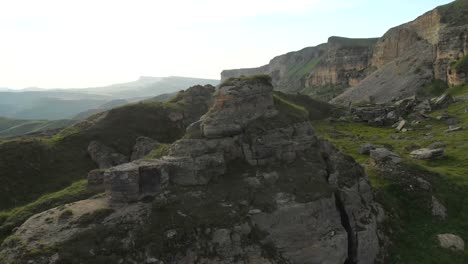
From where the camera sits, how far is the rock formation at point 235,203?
67.2 ft

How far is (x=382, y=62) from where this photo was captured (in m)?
143

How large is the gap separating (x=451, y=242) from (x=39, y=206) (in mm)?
29574

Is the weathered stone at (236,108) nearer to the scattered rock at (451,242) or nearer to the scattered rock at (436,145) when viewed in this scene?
the scattered rock at (451,242)

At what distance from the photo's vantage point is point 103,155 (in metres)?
45.0

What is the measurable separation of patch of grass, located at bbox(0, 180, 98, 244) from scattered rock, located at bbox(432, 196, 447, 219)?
27167 mm

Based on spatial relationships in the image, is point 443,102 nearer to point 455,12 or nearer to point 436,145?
point 436,145

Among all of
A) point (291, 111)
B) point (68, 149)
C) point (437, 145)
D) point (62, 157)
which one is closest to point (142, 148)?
point (62, 157)

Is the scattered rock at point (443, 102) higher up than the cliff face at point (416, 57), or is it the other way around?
the cliff face at point (416, 57)

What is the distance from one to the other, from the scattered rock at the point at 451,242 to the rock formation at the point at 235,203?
5.15 m

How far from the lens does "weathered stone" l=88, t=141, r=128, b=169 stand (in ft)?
146

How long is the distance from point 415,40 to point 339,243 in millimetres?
122899

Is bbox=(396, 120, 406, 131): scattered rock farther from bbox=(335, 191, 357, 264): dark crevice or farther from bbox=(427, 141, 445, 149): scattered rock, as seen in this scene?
bbox=(335, 191, 357, 264): dark crevice

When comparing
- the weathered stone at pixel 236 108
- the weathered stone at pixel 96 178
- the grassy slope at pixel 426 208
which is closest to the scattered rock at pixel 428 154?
the grassy slope at pixel 426 208

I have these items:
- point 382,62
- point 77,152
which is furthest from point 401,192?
point 382,62
